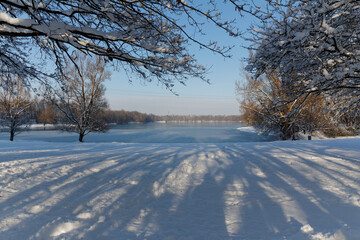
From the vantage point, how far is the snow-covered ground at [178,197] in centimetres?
285

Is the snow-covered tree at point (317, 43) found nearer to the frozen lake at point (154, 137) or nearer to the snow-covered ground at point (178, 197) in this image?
the snow-covered ground at point (178, 197)

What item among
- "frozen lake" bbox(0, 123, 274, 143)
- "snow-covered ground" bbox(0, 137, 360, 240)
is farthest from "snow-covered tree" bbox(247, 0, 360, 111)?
"frozen lake" bbox(0, 123, 274, 143)

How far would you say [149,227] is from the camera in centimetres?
297

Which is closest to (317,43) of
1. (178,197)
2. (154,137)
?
(178,197)

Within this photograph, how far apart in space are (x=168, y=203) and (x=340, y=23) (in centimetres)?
570

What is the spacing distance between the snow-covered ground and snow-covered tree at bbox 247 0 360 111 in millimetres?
2318

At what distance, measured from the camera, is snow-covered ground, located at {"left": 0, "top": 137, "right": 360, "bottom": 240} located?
2.85 m

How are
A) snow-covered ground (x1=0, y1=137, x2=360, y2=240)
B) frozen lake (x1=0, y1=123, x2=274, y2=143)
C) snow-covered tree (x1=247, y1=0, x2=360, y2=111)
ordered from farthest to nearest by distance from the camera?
frozen lake (x1=0, y1=123, x2=274, y2=143) → snow-covered tree (x1=247, y1=0, x2=360, y2=111) → snow-covered ground (x1=0, y1=137, x2=360, y2=240)

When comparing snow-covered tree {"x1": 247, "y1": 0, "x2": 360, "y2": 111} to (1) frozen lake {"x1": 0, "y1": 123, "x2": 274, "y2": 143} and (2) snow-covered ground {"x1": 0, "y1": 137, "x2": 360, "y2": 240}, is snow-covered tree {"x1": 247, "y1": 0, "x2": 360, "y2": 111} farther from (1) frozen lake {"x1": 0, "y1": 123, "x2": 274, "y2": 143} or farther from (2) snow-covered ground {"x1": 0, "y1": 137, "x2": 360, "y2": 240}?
(1) frozen lake {"x1": 0, "y1": 123, "x2": 274, "y2": 143}

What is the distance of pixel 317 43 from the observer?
14.9 ft

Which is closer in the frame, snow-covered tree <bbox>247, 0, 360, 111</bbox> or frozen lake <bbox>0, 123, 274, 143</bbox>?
snow-covered tree <bbox>247, 0, 360, 111</bbox>

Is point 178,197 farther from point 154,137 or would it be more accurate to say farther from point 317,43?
point 154,137

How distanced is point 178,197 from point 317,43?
15.3 ft

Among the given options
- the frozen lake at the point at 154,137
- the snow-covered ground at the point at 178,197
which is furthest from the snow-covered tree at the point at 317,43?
the frozen lake at the point at 154,137
